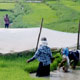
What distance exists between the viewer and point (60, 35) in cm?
1702

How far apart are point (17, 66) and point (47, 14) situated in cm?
1221

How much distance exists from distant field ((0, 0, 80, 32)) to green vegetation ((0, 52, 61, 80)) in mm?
7712

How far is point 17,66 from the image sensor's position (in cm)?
1228

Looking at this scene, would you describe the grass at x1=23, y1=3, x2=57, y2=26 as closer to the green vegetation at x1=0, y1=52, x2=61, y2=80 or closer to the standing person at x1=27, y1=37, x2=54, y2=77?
the green vegetation at x1=0, y1=52, x2=61, y2=80

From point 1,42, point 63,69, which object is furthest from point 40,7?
point 63,69

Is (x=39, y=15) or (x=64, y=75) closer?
(x=64, y=75)

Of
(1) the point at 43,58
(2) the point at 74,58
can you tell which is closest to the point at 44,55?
(1) the point at 43,58

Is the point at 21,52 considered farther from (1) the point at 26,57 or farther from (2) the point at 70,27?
(2) the point at 70,27

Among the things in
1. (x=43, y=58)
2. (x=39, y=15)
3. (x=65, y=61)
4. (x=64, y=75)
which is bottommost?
(x=39, y=15)

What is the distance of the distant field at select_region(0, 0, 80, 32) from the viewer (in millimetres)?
22812

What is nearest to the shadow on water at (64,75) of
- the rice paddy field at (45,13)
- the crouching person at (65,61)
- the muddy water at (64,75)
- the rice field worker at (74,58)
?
the muddy water at (64,75)

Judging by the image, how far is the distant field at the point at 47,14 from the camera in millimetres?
22812

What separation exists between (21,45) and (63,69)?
3.51 metres

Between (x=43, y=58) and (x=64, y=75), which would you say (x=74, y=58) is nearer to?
(x=64, y=75)
